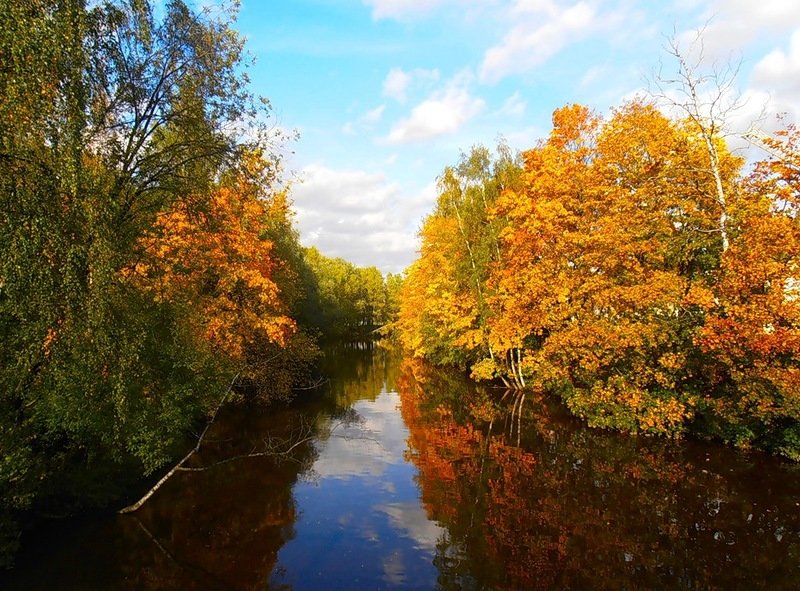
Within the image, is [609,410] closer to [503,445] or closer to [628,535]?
[503,445]

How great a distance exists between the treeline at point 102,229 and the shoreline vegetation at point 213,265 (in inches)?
2.5

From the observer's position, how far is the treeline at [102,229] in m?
8.83

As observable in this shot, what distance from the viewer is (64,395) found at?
13.2m

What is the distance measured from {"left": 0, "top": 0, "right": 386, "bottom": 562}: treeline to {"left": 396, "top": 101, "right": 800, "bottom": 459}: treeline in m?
15.9

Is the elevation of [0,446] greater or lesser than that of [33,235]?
lesser

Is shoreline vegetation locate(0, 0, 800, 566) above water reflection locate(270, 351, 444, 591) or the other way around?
above

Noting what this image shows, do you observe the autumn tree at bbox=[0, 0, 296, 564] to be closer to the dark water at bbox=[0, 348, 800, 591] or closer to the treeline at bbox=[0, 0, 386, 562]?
the treeline at bbox=[0, 0, 386, 562]

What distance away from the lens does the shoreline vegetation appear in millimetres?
9500

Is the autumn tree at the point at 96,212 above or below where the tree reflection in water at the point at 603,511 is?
above

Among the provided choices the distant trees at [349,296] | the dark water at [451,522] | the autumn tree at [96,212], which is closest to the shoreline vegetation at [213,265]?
the autumn tree at [96,212]

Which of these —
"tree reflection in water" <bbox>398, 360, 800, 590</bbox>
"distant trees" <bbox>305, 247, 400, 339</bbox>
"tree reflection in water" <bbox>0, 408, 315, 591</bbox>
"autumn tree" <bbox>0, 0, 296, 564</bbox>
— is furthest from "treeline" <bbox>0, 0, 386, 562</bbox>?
"distant trees" <bbox>305, 247, 400, 339</bbox>

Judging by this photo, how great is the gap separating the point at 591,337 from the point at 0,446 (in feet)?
70.4

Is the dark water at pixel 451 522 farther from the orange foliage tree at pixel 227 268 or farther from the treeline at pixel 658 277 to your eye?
the orange foliage tree at pixel 227 268

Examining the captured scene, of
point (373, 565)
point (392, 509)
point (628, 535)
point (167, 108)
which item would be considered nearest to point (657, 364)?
point (628, 535)
